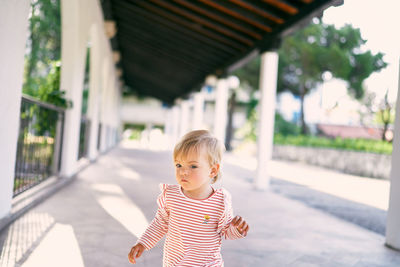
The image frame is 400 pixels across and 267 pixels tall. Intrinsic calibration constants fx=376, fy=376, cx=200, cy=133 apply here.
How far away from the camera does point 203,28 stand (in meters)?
7.30

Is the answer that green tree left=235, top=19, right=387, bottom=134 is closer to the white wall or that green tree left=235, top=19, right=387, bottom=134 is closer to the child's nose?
the white wall

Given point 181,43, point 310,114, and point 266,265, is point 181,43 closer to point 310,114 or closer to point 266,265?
point 266,265

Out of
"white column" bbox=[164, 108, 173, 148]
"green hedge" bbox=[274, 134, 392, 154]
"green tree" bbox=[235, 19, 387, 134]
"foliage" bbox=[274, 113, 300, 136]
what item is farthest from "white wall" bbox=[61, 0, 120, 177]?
"white column" bbox=[164, 108, 173, 148]

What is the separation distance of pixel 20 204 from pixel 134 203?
1.28 m

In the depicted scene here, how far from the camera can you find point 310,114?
23344mm

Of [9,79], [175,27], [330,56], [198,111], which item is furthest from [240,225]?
[330,56]

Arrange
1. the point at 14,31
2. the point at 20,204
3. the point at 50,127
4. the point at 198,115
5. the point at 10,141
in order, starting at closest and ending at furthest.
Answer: the point at 14,31
the point at 10,141
the point at 20,204
the point at 50,127
the point at 198,115

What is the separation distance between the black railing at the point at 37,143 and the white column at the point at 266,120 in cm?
322

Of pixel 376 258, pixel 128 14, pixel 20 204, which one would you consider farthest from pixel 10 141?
Result: pixel 128 14

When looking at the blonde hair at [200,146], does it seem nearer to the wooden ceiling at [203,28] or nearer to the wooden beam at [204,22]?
the wooden ceiling at [203,28]

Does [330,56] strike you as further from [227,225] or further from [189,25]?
[227,225]

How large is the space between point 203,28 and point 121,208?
447 centimetres

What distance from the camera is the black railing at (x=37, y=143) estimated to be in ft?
12.7

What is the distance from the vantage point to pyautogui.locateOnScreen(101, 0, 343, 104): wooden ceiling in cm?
552
